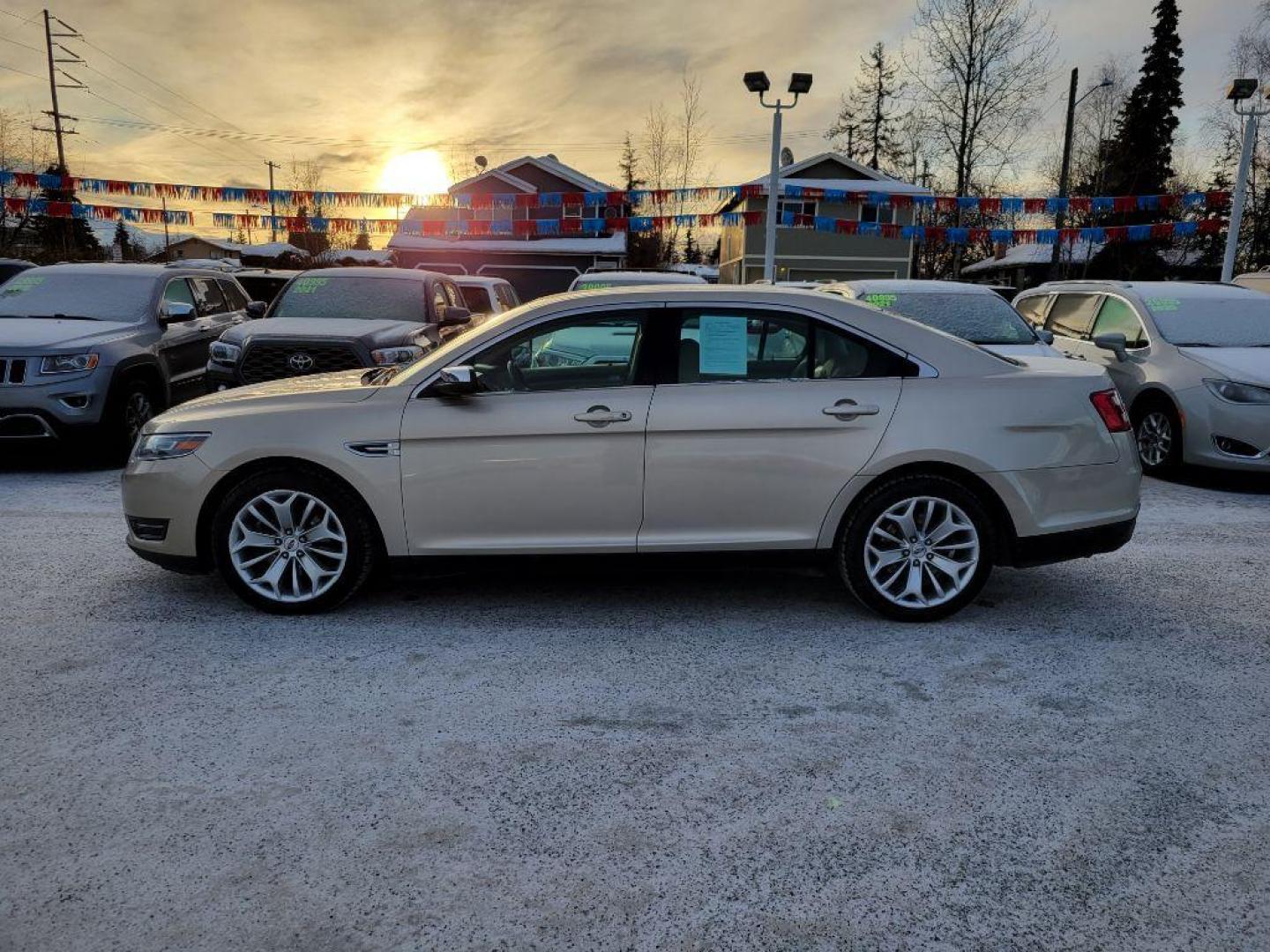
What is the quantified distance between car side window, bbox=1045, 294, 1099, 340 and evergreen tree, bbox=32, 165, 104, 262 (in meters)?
33.9

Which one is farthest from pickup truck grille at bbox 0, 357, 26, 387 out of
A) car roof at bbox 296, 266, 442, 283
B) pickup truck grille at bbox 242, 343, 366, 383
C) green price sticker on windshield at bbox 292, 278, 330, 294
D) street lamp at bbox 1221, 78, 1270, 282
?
street lamp at bbox 1221, 78, 1270, 282

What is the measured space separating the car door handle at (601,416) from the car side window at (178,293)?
712 cm

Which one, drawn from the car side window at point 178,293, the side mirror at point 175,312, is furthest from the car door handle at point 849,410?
the car side window at point 178,293

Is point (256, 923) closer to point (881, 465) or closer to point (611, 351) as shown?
point (611, 351)

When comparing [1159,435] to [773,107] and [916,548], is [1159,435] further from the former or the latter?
[773,107]

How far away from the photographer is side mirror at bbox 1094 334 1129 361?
8633 mm

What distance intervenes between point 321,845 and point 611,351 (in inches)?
100

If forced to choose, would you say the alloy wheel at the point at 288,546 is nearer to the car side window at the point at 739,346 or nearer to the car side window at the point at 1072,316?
the car side window at the point at 739,346

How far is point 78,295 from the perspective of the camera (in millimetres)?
9180

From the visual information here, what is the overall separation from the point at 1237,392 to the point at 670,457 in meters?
6.06

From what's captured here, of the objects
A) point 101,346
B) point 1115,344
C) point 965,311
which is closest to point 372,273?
point 101,346

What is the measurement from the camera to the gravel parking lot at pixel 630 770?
2363 millimetres

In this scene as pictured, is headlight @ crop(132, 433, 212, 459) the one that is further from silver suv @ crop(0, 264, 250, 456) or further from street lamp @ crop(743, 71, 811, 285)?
street lamp @ crop(743, 71, 811, 285)

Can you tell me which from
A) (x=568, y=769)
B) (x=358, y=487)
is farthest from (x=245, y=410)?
(x=568, y=769)
